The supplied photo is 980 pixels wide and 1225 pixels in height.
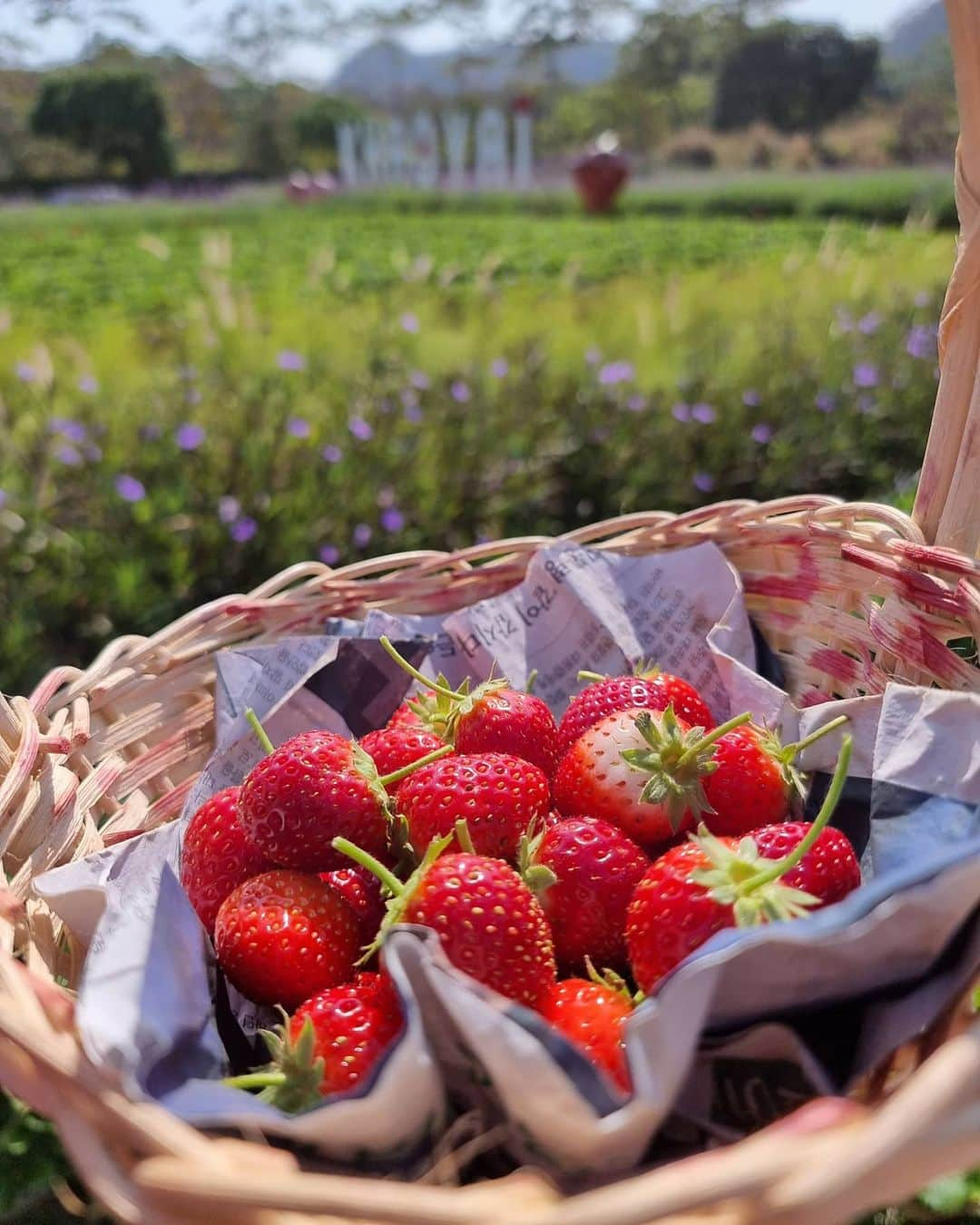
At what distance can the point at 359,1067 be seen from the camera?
2.51 ft

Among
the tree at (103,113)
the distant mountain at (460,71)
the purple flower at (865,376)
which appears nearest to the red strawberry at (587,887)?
the purple flower at (865,376)

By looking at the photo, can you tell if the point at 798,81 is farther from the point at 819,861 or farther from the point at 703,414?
the point at 819,861

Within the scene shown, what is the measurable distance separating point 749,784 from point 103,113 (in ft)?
34.3

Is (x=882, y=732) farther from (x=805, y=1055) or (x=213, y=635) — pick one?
(x=213, y=635)

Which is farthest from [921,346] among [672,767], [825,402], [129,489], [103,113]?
[103,113]

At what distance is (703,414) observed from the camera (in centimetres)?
299

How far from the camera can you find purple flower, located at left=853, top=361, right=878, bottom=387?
3205 millimetres

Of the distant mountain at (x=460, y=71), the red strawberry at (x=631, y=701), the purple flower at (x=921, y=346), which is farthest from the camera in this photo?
the distant mountain at (x=460, y=71)

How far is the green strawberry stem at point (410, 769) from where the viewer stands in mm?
935

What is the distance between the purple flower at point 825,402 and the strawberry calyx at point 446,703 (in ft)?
7.58

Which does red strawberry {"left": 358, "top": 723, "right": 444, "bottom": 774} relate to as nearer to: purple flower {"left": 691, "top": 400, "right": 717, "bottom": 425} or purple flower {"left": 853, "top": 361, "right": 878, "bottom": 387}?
purple flower {"left": 691, "top": 400, "right": 717, "bottom": 425}

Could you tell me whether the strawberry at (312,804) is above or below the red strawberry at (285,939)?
above

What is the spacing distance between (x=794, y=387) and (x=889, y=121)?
499 inches

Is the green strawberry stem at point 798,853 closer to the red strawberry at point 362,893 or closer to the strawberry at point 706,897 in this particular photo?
the strawberry at point 706,897
